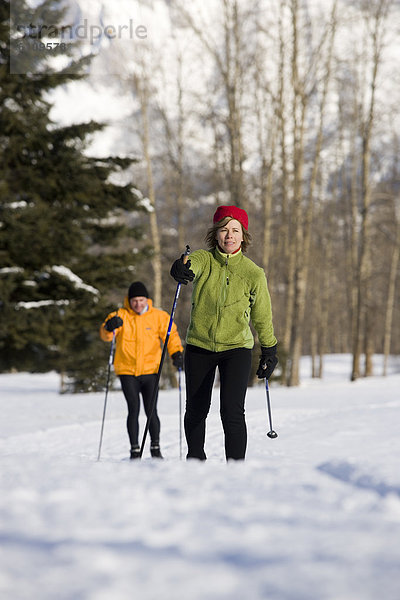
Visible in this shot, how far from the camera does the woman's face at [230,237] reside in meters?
3.80

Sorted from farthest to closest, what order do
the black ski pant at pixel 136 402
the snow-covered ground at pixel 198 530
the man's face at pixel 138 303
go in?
the man's face at pixel 138 303 < the black ski pant at pixel 136 402 < the snow-covered ground at pixel 198 530

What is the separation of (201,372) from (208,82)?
19100 millimetres

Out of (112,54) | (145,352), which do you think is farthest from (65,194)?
(112,54)

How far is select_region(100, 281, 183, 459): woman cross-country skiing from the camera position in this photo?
5957 millimetres

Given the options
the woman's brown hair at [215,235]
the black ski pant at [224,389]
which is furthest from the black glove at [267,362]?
the woman's brown hair at [215,235]

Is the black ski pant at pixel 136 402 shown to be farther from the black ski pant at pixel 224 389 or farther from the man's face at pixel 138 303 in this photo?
the black ski pant at pixel 224 389

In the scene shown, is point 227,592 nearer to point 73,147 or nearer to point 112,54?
point 73,147

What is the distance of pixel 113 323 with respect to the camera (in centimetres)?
586

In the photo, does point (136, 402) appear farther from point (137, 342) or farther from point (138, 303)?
point (138, 303)

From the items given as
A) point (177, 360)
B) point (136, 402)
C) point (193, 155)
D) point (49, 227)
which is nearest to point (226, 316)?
point (177, 360)

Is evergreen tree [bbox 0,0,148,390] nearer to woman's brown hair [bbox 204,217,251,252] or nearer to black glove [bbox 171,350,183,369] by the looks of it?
black glove [bbox 171,350,183,369]

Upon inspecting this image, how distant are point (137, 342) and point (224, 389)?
237cm

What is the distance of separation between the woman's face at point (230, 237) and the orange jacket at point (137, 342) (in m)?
2.30

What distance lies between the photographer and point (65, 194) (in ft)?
43.0
